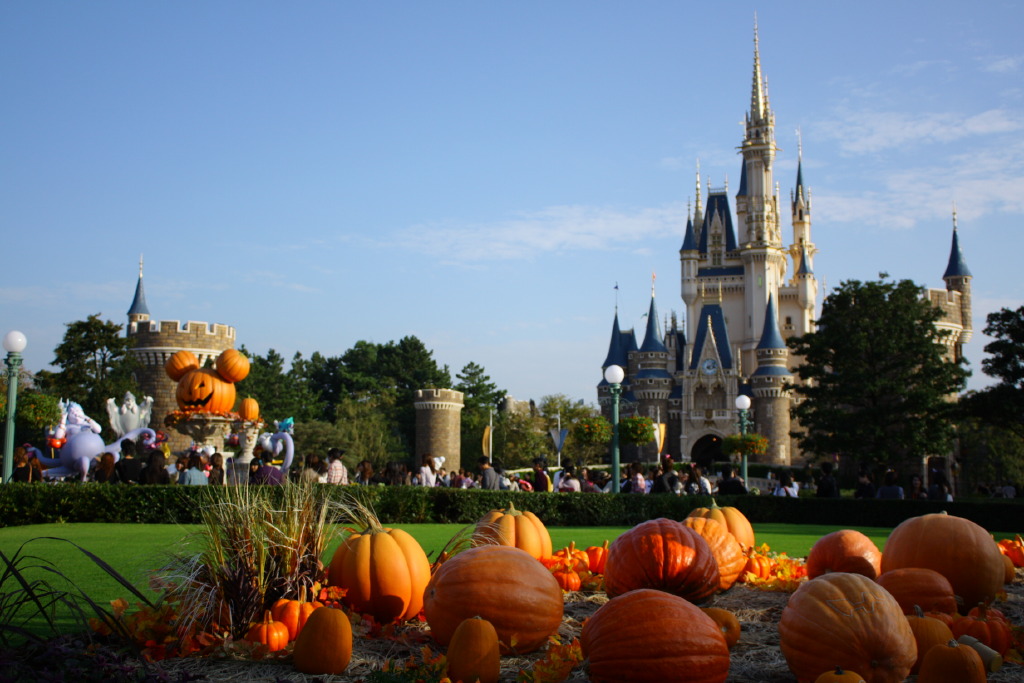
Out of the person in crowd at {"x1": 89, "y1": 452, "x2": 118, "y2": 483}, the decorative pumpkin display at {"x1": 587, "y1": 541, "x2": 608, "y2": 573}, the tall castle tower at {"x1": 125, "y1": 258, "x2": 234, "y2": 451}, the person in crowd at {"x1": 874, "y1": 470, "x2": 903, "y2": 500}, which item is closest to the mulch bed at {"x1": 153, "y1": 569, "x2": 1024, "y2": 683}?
the decorative pumpkin display at {"x1": 587, "y1": 541, "x2": 608, "y2": 573}

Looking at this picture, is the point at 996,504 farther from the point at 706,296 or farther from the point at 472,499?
the point at 706,296

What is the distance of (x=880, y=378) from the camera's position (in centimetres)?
3266

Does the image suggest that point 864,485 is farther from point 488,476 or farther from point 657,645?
point 657,645

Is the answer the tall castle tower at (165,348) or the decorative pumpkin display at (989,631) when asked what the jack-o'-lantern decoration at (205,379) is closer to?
the tall castle tower at (165,348)

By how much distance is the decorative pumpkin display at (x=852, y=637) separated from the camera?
438 centimetres

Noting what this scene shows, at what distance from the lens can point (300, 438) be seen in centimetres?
4894

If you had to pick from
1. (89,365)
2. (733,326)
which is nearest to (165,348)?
(89,365)

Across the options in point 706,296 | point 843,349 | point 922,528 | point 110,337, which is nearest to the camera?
point 922,528

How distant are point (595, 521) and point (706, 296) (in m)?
62.1

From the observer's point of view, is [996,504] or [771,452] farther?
[771,452]

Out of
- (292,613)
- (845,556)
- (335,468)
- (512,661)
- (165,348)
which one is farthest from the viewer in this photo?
(165,348)

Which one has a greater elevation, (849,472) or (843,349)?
(843,349)

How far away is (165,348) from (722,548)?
108ft

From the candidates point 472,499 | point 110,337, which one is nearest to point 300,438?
point 110,337
